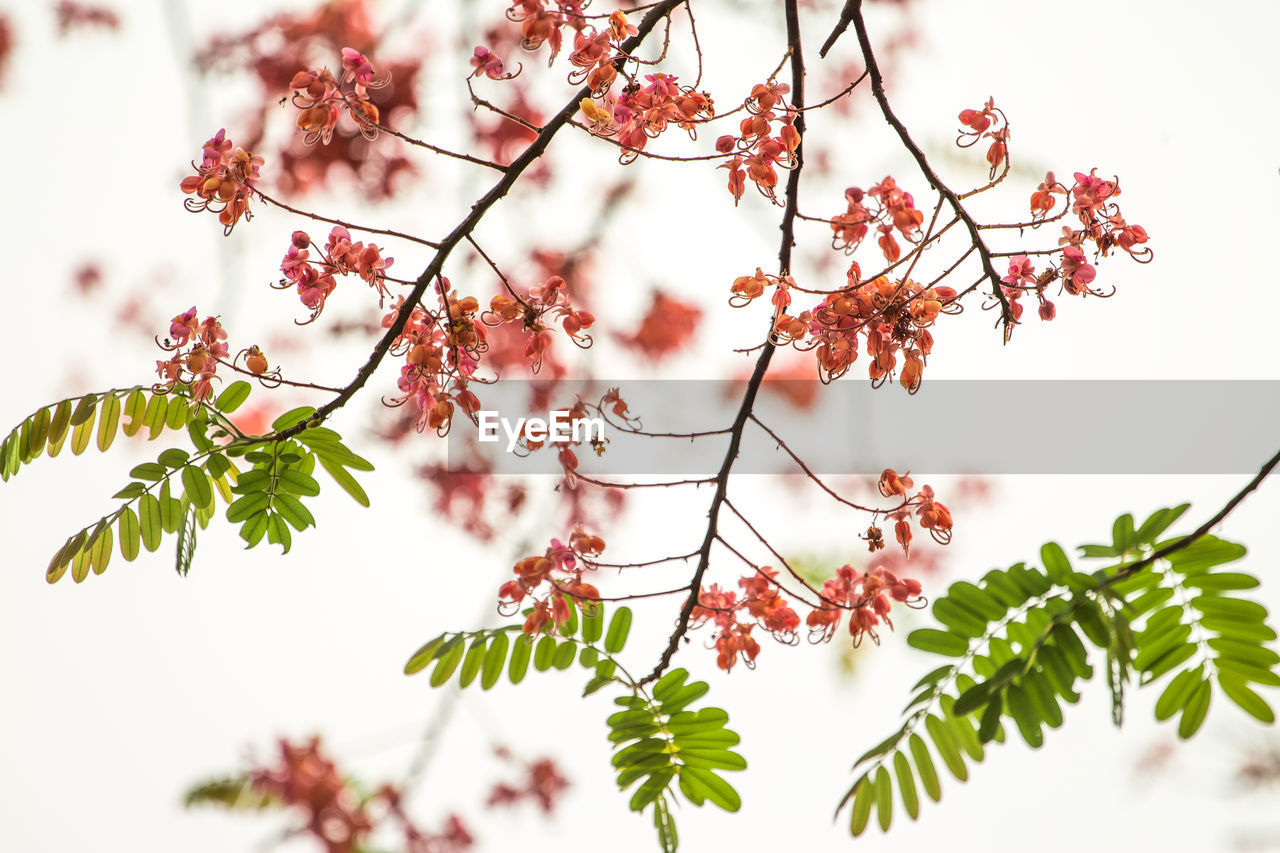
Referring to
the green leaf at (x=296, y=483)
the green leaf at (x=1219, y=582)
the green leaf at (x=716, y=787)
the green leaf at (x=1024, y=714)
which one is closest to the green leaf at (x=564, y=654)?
the green leaf at (x=716, y=787)

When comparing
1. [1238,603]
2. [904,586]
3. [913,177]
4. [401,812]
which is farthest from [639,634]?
[1238,603]

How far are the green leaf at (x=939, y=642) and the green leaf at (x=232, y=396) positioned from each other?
0.53m

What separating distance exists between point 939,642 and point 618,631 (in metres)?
0.26

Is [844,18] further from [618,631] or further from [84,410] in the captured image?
[84,410]

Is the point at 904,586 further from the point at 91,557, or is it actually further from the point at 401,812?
the point at 401,812

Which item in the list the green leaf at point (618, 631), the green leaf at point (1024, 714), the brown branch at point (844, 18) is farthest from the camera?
the green leaf at point (618, 631)

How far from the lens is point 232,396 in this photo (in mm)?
747

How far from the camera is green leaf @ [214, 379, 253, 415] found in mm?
734

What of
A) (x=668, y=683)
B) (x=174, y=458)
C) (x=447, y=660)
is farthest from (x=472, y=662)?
(x=174, y=458)

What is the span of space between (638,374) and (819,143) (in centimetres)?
61

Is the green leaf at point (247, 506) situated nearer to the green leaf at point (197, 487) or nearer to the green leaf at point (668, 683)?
the green leaf at point (197, 487)

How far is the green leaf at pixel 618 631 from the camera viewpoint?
76 centimetres

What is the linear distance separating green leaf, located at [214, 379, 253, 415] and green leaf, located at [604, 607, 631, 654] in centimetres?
34

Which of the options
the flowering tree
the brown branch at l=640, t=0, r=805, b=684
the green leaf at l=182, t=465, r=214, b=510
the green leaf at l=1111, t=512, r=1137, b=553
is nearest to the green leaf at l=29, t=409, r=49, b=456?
Answer: the flowering tree
